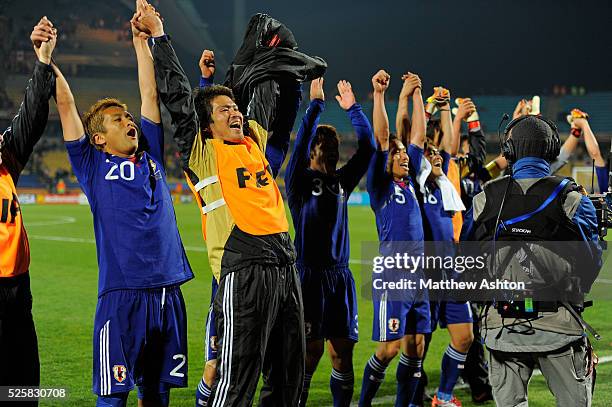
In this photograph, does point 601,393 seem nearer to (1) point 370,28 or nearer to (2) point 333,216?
(2) point 333,216

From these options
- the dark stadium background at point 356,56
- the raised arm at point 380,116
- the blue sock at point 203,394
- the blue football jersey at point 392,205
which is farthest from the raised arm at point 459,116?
the dark stadium background at point 356,56

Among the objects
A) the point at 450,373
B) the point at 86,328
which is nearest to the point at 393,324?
the point at 450,373

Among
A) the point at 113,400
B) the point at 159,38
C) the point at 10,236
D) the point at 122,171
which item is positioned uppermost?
the point at 159,38

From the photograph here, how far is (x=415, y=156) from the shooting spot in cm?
627

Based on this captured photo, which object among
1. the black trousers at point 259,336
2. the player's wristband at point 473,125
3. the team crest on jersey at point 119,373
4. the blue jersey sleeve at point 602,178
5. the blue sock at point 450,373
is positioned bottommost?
the blue sock at point 450,373

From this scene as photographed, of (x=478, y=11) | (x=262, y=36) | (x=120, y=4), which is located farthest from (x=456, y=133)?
(x=478, y=11)

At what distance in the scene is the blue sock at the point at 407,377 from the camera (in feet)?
19.5

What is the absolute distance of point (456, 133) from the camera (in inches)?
285

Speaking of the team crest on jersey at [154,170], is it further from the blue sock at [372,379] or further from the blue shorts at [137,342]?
the blue sock at [372,379]

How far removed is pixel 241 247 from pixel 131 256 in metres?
0.66

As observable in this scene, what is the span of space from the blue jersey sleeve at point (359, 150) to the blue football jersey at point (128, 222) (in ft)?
5.87

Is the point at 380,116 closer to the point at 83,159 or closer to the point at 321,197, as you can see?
the point at 321,197

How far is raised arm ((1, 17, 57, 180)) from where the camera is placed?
427cm

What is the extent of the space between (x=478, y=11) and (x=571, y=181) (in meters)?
65.1
